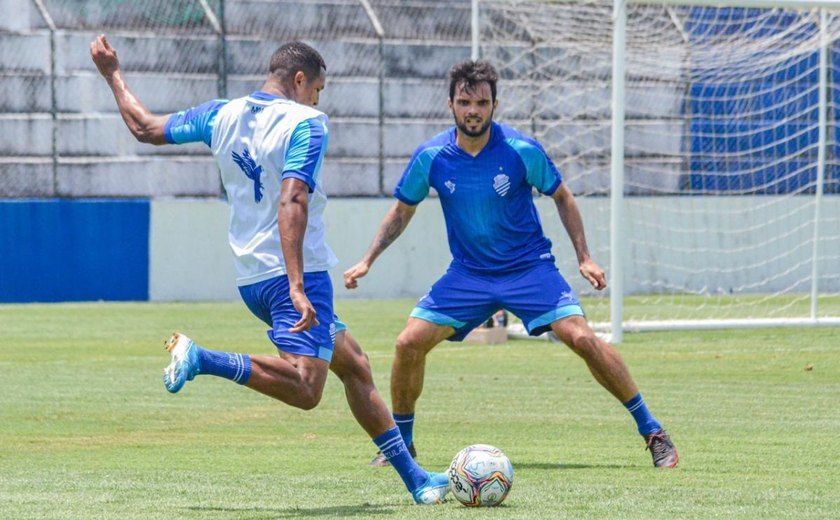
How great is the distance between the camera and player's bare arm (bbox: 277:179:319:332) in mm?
6492

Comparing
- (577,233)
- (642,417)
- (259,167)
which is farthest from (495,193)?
(259,167)

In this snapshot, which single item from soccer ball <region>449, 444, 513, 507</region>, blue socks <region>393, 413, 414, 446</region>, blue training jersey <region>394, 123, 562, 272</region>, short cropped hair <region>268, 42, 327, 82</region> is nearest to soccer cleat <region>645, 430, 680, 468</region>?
blue training jersey <region>394, 123, 562, 272</region>

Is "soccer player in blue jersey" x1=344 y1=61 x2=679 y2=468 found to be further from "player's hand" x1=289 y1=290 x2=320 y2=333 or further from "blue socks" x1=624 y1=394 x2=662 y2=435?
"player's hand" x1=289 y1=290 x2=320 y2=333

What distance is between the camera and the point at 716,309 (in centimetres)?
2130

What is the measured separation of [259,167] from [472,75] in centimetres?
184

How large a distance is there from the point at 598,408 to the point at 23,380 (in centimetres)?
492

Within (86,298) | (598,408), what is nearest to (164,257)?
(86,298)

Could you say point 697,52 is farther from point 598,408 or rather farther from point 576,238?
point 576,238

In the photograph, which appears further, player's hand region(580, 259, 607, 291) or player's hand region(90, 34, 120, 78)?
player's hand region(580, 259, 607, 291)

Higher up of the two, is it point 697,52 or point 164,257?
point 697,52

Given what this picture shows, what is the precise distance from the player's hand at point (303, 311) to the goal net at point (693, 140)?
11878 millimetres

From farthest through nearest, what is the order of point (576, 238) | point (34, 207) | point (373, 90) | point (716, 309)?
point (373, 90) < point (34, 207) < point (716, 309) < point (576, 238)

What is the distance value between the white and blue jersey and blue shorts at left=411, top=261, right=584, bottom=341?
1661 mm

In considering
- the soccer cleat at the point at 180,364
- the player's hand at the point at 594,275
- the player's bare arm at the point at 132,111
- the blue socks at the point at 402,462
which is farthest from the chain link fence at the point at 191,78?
the soccer cleat at the point at 180,364
